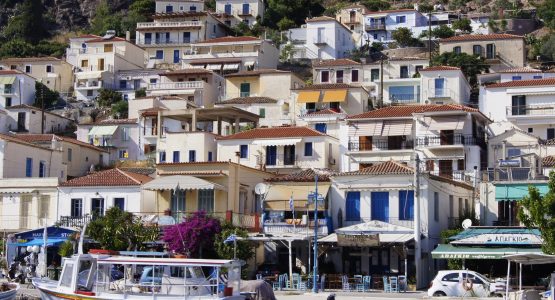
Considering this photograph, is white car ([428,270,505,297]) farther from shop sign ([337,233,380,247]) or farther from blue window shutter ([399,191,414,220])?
blue window shutter ([399,191,414,220])

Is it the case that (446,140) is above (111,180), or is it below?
above

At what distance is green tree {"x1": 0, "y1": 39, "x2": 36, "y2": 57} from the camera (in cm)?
12469

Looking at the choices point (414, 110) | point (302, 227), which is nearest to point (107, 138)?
point (414, 110)

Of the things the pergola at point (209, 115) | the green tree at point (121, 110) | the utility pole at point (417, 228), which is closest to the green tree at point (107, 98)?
the green tree at point (121, 110)

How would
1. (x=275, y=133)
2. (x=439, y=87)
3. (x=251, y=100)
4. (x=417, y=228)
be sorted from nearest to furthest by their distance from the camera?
(x=417, y=228)
(x=275, y=133)
(x=439, y=87)
(x=251, y=100)

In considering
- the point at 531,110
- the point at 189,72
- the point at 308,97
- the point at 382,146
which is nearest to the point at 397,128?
the point at 382,146

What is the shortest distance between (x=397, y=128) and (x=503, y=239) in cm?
1927

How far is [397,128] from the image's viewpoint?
67.2 metres

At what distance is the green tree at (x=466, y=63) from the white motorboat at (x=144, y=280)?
196ft

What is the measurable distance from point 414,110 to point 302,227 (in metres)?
18.3

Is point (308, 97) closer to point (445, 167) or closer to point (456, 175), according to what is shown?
point (445, 167)

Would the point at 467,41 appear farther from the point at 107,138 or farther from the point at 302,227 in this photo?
the point at 302,227

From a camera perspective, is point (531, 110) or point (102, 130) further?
point (102, 130)

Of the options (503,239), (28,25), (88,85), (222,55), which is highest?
(28,25)
